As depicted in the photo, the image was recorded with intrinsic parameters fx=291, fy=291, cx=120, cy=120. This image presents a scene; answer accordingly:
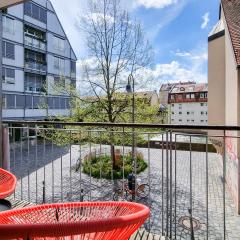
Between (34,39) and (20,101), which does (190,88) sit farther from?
(20,101)

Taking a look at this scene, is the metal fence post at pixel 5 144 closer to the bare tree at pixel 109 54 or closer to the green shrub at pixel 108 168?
the green shrub at pixel 108 168

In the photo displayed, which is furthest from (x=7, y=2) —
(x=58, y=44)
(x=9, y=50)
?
(x=58, y=44)

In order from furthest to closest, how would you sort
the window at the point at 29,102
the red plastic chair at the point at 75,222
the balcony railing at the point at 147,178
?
the window at the point at 29,102 < the balcony railing at the point at 147,178 < the red plastic chair at the point at 75,222

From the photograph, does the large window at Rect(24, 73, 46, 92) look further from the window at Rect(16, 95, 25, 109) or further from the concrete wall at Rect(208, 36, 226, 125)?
the concrete wall at Rect(208, 36, 226, 125)

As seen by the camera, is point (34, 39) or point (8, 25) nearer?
point (8, 25)

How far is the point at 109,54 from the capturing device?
11.9m

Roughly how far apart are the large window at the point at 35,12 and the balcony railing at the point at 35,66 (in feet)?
11.4

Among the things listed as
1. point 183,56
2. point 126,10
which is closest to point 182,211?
point 126,10

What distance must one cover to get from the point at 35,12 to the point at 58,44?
3.59 meters

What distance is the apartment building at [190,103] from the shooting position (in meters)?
40.7

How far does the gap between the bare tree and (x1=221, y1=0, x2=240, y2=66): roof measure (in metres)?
3.55

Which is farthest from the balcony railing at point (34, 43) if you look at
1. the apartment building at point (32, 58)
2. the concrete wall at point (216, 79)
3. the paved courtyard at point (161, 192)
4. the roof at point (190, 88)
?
the roof at point (190, 88)

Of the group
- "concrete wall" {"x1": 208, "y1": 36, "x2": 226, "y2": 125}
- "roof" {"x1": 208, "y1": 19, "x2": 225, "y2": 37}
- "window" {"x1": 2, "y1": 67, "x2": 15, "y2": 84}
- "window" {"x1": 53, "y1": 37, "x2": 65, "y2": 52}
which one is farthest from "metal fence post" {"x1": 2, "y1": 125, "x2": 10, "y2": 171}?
"window" {"x1": 53, "y1": 37, "x2": 65, "y2": 52}

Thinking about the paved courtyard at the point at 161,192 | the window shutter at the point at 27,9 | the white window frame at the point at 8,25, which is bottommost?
the paved courtyard at the point at 161,192
